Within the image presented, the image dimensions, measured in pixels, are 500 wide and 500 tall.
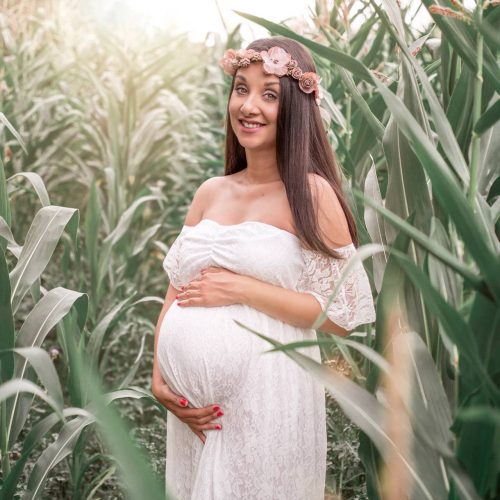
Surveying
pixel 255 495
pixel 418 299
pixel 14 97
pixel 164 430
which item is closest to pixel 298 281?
pixel 255 495

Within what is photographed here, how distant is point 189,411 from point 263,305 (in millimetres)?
232

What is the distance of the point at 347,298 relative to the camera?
1.35m

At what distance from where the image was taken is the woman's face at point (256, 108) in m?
1.36

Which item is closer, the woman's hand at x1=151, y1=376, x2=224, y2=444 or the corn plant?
the corn plant

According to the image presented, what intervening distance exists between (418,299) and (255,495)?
22.2 inches

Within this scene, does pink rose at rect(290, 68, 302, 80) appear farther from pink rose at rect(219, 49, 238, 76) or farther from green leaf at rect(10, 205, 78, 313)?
green leaf at rect(10, 205, 78, 313)

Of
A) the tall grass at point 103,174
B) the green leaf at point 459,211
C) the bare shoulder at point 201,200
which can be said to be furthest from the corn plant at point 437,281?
the tall grass at point 103,174

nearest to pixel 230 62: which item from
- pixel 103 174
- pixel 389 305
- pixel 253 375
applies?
pixel 253 375

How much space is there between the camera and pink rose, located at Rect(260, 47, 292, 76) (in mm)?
1365

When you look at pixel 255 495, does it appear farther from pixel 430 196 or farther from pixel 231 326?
pixel 430 196

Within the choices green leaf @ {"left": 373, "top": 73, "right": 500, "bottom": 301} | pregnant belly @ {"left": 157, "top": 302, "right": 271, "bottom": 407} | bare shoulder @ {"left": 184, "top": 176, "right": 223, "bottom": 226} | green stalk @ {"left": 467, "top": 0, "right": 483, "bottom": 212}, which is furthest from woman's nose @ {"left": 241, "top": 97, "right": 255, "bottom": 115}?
green leaf @ {"left": 373, "top": 73, "right": 500, "bottom": 301}

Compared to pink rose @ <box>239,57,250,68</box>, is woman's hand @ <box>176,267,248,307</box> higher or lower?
lower

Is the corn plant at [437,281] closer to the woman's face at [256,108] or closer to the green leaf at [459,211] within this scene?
the green leaf at [459,211]

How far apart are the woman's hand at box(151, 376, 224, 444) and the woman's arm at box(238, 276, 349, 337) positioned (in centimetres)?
20
